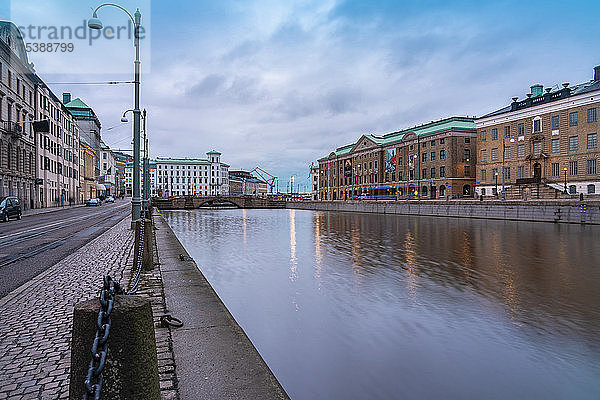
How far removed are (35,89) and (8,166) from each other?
15078 millimetres

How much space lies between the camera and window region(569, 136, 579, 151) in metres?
51.2

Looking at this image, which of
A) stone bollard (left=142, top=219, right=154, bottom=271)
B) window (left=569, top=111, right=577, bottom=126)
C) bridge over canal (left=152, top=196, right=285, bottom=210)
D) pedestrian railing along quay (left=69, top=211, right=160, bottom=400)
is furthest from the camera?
bridge over canal (left=152, top=196, right=285, bottom=210)

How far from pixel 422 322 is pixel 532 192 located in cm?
5426

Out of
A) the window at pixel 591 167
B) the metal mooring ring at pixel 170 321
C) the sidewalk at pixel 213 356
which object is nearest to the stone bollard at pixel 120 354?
the sidewalk at pixel 213 356

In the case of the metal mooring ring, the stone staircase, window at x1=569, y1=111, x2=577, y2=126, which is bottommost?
the metal mooring ring

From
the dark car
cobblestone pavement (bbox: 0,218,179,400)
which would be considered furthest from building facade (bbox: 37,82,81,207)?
cobblestone pavement (bbox: 0,218,179,400)

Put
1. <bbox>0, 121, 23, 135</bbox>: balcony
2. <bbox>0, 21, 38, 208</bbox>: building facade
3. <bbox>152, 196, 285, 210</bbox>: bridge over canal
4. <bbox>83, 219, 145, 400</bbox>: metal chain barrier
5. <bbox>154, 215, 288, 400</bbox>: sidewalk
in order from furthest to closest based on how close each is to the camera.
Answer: <bbox>152, 196, 285, 210</bbox>: bridge over canal, <bbox>0, 21, 38, 208</bbox>: building facade, <bbox>0, 121, 23, 135</bbox>: balcony, <bbox>154, 215, 288, 400</bbox>: sidewalk, <bbox>83, 219, 145, 400</bbox>: metal chain barrier

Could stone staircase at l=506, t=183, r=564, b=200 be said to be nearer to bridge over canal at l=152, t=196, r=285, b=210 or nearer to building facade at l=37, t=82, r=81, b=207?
bridge over canal at l=152, t=196, r=285, b=210

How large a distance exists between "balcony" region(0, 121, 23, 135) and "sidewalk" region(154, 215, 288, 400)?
146ft

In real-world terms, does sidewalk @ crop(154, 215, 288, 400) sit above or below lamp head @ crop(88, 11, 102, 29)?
below

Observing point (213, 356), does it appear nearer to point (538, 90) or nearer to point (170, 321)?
point (170, 321)

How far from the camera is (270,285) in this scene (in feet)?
38.7

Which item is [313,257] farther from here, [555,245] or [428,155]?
[428,155]

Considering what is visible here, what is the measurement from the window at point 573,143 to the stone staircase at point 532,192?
5.70 meters
